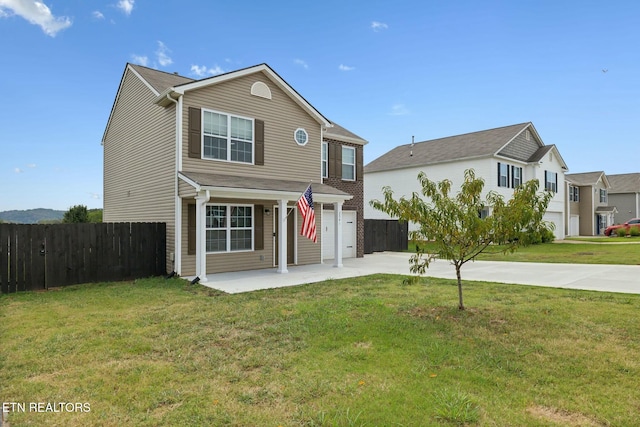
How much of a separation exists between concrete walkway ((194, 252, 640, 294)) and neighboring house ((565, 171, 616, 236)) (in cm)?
2572

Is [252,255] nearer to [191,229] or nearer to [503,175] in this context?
[191,229]

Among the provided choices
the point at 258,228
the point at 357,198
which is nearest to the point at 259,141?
the point at 258,228

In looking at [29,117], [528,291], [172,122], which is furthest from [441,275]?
[29,117]

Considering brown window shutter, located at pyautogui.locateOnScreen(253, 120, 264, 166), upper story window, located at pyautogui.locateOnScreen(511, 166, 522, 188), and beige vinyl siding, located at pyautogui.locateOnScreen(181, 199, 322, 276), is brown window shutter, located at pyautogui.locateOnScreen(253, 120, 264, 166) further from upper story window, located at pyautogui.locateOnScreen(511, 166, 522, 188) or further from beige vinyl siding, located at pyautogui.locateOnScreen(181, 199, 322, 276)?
upper story window, located at pyautogui.locateOnScreen(511, 166, 522, 188)

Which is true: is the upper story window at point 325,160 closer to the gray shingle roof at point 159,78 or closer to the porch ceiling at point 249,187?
the porch ceiling at point 249,187

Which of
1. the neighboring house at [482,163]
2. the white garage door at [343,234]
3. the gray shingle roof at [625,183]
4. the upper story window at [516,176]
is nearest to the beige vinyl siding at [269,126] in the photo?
the white garage door at [343,234]

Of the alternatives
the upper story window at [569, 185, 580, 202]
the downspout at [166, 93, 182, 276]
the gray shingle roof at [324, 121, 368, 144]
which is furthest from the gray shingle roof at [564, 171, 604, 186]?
the downspout at [166, 93, 182, 276]

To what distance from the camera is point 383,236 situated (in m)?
20.7

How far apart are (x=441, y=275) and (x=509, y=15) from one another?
1001 centimetres

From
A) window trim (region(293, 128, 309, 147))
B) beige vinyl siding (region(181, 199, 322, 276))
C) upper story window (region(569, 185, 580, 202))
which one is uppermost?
window trim (region(293, 128, 309, 147))

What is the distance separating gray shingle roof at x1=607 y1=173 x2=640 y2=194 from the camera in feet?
137

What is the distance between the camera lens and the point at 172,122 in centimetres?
1141

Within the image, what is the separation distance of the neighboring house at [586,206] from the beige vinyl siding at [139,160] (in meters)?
35.4

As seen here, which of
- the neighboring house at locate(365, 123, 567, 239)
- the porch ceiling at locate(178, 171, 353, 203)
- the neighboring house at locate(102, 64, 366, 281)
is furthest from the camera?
the neighboring house at locate(365, 123, 567, 239)
